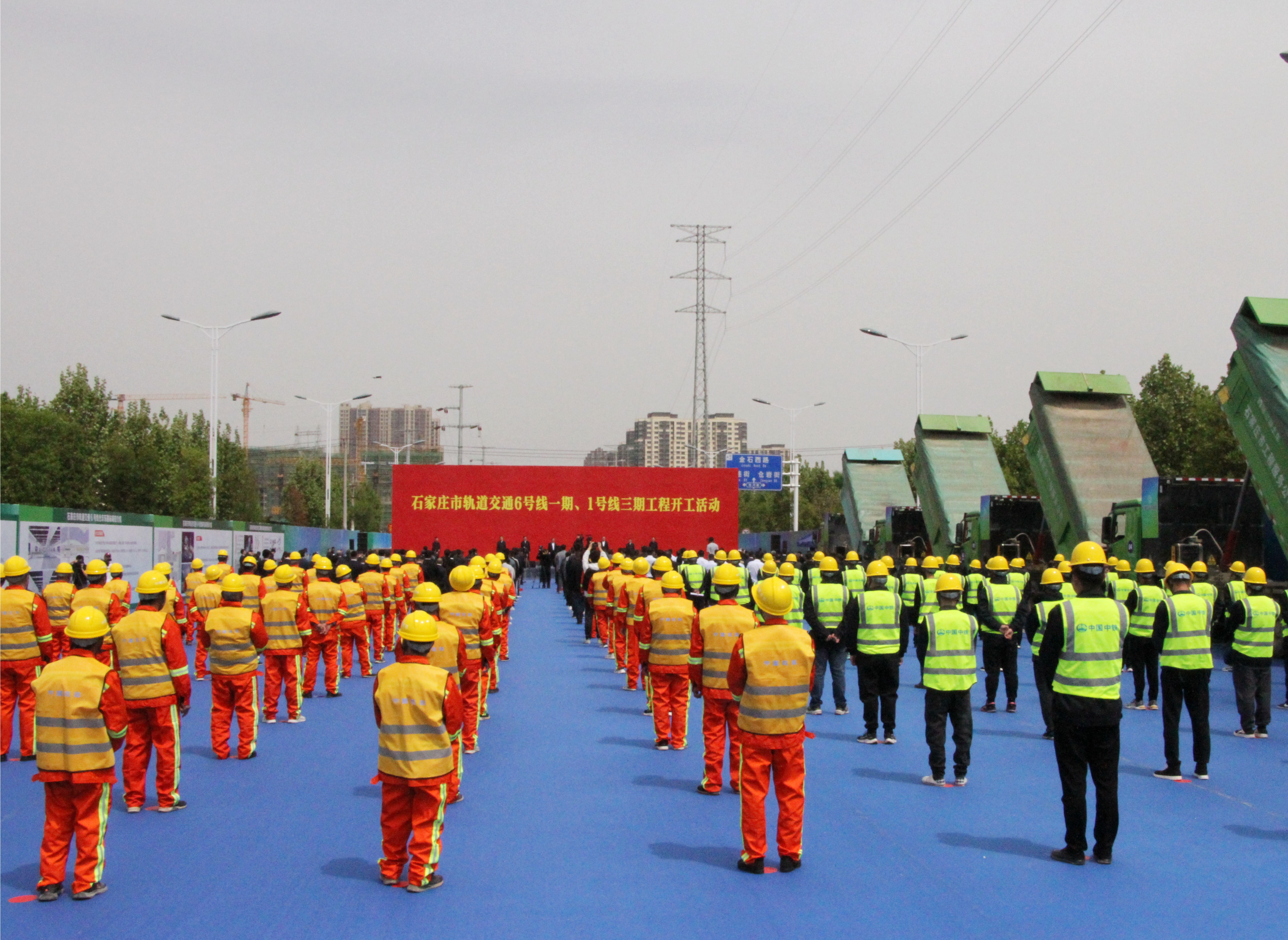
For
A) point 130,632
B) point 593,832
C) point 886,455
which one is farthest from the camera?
point 886,455

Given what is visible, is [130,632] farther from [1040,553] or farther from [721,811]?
[1040,553]

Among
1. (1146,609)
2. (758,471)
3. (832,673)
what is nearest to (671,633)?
(832,673)

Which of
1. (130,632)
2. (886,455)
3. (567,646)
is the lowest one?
(567,646)

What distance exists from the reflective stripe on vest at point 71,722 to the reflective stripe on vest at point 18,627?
389 cm

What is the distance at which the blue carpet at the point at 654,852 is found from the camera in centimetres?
570

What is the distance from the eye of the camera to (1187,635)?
9.23 metres

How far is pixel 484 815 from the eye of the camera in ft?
25.7

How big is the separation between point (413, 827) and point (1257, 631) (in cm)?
901

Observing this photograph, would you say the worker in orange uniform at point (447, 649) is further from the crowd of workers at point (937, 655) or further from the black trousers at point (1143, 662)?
the black trousers at point (1143, 662)

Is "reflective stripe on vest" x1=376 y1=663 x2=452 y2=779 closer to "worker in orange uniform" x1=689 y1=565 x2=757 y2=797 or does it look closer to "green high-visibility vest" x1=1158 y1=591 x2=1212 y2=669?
"worker in orange uniform" x1=689 y1=565 x2=757 y2=797

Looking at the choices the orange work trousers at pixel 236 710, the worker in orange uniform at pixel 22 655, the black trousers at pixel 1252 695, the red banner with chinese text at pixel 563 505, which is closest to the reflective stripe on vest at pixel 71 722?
the orange work trousers at pixel 236 710

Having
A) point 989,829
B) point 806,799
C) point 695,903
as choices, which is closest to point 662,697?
point 806,799

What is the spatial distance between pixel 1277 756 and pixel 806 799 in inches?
202

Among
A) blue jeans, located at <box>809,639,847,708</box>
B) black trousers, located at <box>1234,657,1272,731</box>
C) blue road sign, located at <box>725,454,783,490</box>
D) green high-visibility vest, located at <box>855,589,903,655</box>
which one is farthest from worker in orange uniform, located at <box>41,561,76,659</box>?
blue road sign, located at <box>725,454,783,490</box>
